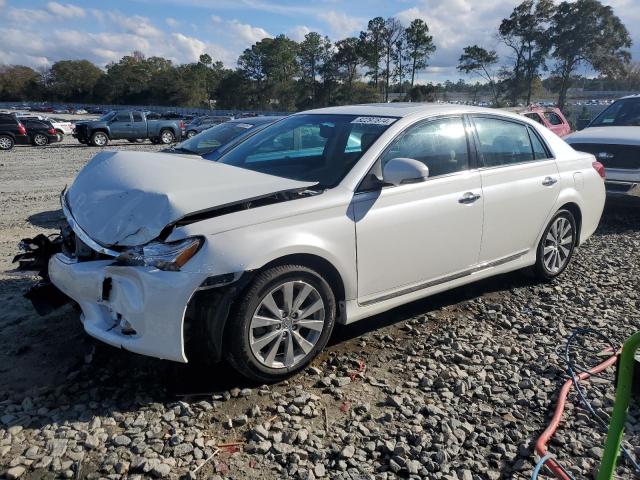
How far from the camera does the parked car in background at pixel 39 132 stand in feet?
79.7

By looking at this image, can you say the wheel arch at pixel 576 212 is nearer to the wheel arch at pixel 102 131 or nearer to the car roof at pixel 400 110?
the car roof at pixel 400 110

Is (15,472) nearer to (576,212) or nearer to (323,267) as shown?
(323,267)

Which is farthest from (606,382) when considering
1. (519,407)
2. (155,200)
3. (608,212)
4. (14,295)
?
(608,212)

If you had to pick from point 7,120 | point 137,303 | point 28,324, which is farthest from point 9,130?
point 137,303

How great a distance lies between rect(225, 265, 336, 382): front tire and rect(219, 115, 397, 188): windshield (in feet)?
2.41

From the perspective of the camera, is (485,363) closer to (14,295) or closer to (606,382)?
(606,382)

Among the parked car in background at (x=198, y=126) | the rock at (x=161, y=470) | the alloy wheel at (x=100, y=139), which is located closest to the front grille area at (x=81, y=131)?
the alloy wheel at (x=100, y=139)

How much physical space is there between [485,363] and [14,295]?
3849mm

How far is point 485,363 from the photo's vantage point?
3.63 metres

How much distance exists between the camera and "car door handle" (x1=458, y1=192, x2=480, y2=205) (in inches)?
→ 160

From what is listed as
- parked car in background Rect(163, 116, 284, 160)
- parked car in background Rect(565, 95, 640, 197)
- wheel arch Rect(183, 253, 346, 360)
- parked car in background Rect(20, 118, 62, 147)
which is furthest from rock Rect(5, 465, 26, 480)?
parked car in background Rect(20, 118, 62, 147)

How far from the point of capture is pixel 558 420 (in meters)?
2.94

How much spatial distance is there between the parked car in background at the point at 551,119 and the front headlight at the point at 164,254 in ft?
37.8

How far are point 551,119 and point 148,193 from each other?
13.3m
